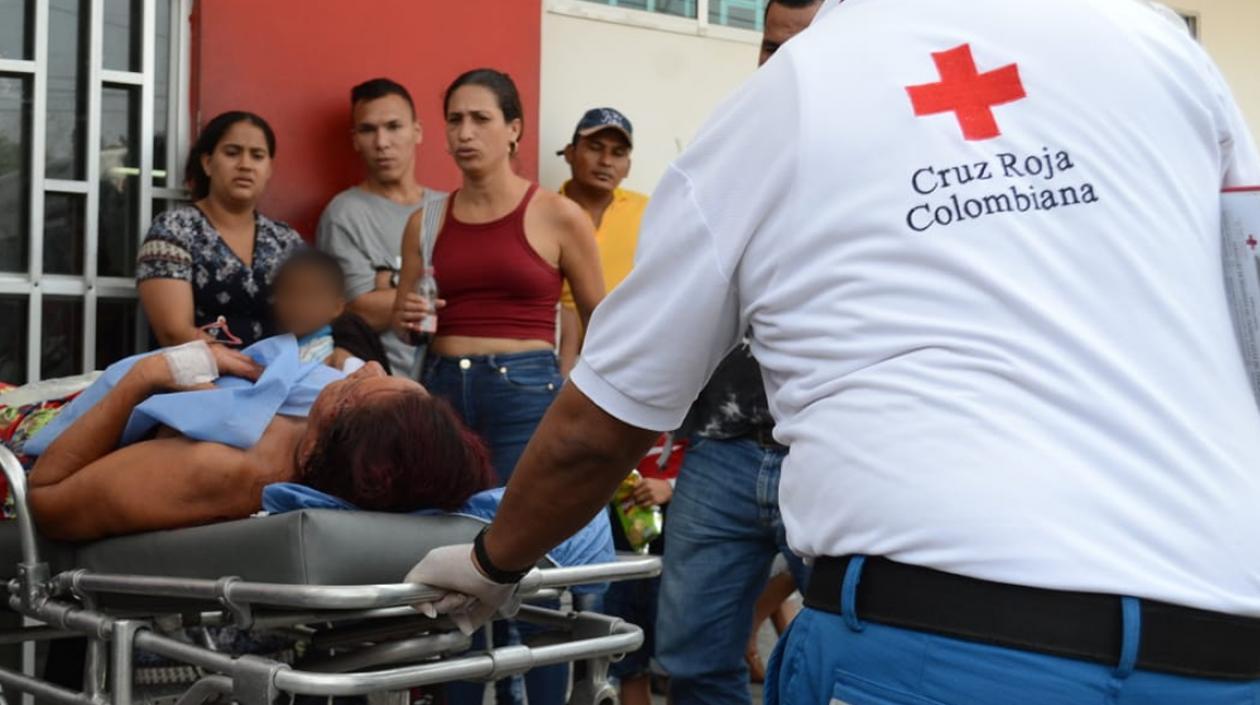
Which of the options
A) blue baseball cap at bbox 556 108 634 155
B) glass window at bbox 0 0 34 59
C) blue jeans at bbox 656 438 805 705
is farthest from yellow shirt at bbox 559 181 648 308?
blue jeans at bbox 656 438 805 705

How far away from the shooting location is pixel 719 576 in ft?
12.3

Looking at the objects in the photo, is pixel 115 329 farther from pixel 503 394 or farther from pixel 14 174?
pixel 503 394

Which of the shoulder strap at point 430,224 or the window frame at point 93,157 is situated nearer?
the shoulder strap at point 430,224

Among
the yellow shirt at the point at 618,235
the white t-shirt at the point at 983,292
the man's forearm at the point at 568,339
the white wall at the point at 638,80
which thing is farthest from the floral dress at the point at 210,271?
the white t-shirt at the point at 983,292

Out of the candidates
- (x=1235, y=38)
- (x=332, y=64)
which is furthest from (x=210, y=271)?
(x=1235, y=38)

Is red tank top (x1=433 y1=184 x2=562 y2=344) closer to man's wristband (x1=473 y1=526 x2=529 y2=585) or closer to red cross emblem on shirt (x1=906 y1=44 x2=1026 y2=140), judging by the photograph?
man's wristband (x1=473 y1=526 x2=529 y2=585)

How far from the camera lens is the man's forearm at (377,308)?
5.28 meters

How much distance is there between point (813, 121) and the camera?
5.55 feet

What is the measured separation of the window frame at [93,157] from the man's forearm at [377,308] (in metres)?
0.79

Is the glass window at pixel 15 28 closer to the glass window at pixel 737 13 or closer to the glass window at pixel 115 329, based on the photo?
the glass window at pixel 115 329

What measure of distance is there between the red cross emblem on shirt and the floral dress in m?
3.48

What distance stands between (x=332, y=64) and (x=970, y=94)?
4643 millimetres

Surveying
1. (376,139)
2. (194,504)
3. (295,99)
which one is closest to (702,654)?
(194,504)

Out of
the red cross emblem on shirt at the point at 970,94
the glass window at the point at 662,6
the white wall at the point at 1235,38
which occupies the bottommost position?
the red cross emblem on shirt at the point at 970,94
